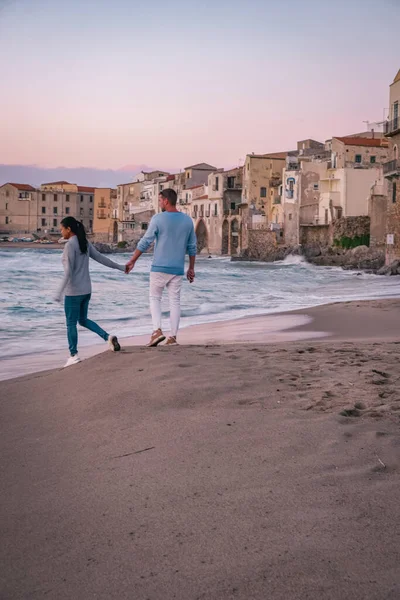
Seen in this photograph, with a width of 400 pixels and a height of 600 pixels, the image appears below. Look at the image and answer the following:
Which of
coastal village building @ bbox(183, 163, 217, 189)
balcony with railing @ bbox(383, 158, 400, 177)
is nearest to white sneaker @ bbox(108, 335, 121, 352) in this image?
balcony with railing @ bbox(383, 158, 400, 177)

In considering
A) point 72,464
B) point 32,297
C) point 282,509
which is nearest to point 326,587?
point 282,509

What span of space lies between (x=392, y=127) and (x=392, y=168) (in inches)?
114

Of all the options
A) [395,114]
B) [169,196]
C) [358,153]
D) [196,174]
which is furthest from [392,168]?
[196,174]

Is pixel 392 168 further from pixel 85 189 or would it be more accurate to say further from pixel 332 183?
pixel 85 189

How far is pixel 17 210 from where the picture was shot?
11719 centimetres

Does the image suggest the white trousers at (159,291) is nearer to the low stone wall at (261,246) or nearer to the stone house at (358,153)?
the stone house at (358,153)

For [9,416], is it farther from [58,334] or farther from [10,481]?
[58,334]

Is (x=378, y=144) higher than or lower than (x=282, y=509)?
higher

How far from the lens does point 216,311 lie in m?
15.3

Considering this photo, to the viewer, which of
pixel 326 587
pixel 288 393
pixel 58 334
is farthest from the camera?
pixel 58 334

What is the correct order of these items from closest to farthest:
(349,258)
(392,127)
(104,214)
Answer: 1. (392,127)
2. (349,258)
3. (104,214)

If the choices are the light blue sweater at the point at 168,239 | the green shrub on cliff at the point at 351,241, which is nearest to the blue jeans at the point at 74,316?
the light blue sweater at the point at 168,239

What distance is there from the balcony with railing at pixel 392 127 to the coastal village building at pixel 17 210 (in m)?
88.0

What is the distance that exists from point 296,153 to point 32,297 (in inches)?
2595
